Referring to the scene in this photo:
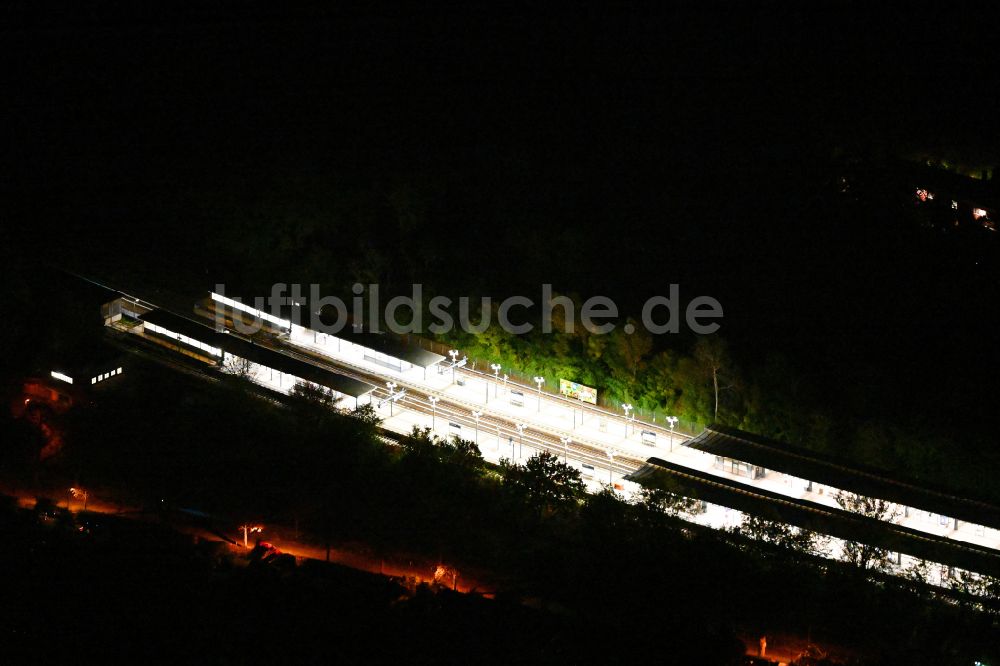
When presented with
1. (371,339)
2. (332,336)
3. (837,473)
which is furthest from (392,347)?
(837,473)

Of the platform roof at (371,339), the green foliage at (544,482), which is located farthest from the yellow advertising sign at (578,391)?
the green foliage at (544,482)

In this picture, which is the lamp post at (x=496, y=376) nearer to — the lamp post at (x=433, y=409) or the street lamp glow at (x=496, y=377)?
the street lamp glow at (x=496, y=377)

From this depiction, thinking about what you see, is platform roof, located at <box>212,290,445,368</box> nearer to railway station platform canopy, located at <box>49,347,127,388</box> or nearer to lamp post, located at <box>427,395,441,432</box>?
lamp post, located at <box>427,395,441,432</box>

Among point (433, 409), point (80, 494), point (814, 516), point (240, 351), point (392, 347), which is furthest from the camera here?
point (392, 347)

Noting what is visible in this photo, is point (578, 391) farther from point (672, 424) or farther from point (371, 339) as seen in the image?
point (371, 339)

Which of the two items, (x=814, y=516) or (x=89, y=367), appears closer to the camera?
(x=814, y=516)

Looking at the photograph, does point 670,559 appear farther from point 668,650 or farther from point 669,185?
point 669,185
